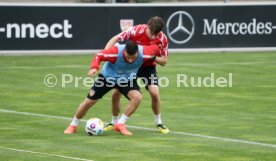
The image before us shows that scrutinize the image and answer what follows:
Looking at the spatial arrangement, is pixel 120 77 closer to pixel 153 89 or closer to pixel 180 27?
pixel 153 89

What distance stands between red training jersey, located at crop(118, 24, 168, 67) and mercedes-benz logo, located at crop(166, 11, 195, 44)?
569 inches

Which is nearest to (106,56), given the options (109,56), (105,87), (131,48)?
(109,56)

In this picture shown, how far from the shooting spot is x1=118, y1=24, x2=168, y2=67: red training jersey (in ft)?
49.0

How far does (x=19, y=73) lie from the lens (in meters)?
24.5

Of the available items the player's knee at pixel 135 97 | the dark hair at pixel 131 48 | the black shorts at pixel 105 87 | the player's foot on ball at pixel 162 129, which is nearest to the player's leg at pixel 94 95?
the black shorts at pixel 105 87

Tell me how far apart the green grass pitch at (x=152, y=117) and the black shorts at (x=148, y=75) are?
2.76 ft

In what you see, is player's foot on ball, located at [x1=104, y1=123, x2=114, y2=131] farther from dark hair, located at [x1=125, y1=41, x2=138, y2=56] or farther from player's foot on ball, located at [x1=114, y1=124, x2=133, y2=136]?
dark hair, located at [x1=125, y1=41, x2=138, y2=56]

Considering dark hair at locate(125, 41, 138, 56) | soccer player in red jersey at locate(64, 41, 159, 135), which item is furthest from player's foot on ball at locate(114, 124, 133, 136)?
dark hair at locate(125, 41, 138, 56)

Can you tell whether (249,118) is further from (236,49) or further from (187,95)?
(236,49)

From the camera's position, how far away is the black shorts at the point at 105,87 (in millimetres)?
14516

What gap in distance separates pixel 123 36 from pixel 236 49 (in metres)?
15.8

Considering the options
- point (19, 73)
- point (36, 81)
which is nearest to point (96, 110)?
point (36, 81)

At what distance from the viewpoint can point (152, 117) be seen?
669 inches

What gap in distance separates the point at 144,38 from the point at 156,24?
0.65m
